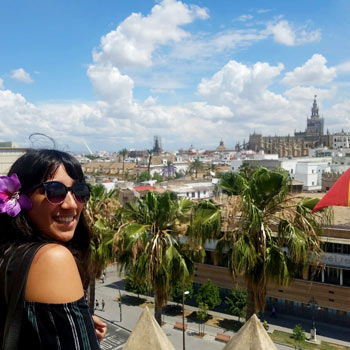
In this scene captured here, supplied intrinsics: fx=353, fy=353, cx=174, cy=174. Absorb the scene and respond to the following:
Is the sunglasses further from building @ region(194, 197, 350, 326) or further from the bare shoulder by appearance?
building @ region(194, 197, 350, 326)

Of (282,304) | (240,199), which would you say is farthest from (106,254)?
(282,304)

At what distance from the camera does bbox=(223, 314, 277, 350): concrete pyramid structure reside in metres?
7.44

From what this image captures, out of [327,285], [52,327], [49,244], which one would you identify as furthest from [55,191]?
[327,285]

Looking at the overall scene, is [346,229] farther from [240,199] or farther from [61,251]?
[61,251]

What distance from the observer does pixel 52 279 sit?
1.72 m

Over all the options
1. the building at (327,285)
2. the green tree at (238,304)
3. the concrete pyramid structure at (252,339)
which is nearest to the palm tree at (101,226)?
the concrete pyramid structure at (252,339)

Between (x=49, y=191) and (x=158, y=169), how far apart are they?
137m

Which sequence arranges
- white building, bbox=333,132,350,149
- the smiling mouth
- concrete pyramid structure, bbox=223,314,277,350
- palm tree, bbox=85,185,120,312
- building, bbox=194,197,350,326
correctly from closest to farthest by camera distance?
the smiling mouth
concrete pyramid structure, bbox=223,314,277,350
palm tree, bbox=85,185,120,312
building, bbox=194,197,350,326
white building, bbox=333,132,350,149

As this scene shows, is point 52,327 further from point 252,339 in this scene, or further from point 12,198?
point 252,339

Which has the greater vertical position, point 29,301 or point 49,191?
point 49,191

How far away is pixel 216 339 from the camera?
22.6m

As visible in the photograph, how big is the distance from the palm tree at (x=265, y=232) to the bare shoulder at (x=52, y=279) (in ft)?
21.4

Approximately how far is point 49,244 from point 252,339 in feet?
22.6

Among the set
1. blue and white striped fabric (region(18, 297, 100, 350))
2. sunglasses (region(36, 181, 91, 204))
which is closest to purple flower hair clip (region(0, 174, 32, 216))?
sunglasses (region(36, 181, 91, 204))
